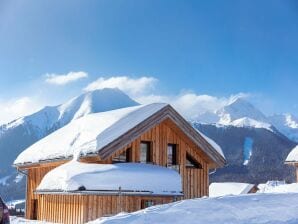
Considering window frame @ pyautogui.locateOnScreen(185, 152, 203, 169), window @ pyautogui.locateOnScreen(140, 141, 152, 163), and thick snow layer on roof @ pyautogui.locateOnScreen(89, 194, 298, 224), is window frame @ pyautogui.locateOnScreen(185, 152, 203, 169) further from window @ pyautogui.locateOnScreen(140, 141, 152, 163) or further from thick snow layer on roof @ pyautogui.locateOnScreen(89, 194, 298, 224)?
thick snow layer on roof @ pyautogui.locateOnScreen(89, 194, 298, 224)

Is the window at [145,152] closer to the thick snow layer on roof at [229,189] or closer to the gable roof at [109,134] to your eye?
the gable roof at [109,134]

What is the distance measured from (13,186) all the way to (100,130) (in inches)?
5010

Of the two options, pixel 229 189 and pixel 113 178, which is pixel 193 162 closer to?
pixel 113 178

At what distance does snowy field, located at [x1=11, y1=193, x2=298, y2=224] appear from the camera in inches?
329

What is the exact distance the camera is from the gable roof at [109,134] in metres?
18.8

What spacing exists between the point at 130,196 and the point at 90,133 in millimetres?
3258

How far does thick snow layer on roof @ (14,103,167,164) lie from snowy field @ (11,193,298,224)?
30.7ft

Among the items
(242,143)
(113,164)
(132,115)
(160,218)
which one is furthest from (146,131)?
(242,143)

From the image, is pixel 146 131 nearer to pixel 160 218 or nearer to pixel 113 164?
pixel 113 164

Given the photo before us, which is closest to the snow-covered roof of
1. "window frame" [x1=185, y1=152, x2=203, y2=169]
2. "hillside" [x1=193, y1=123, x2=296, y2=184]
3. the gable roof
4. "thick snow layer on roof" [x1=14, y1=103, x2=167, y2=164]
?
the gable roof

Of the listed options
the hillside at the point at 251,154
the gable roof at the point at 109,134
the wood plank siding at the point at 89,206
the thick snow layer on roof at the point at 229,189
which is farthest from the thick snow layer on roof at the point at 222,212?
the hillside at the point at 251,154

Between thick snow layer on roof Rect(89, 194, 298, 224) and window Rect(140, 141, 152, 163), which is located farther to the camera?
window Rect(140, 141, 152, 163)

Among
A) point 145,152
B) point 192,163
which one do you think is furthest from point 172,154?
point 145,152

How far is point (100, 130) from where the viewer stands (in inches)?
766
